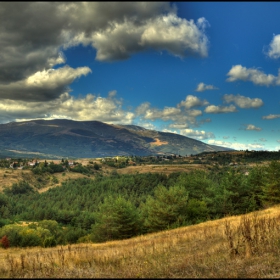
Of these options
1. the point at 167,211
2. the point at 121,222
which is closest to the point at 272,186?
the point at 167,211

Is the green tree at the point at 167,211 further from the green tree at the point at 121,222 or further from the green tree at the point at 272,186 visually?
the green tree at the point at 272,186

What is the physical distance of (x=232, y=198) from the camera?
1944 inches

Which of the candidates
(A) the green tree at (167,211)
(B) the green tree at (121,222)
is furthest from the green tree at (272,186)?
(B) the green tree at (121,222)

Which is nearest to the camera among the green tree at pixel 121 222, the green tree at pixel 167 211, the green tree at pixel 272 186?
the green tree at pixel 167 211

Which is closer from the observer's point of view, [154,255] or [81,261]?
[81,261]

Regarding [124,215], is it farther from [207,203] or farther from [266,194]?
[266,194]

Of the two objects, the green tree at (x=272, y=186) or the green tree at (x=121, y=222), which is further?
the green tree at (x=121, y=222)

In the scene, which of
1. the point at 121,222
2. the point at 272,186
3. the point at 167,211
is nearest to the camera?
the point at 167,211

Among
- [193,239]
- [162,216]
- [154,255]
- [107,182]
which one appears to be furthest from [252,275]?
[107,182]

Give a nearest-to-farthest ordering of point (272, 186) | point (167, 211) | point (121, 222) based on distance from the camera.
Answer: point (167, 211)
point (272, 186)
point (121, 222)

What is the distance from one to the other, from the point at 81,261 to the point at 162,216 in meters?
38.4

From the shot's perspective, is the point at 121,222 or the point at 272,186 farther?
the point at 121,222

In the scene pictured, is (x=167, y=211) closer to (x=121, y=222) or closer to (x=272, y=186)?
(x=121, y=222)

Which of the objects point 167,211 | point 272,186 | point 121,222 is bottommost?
point 121,222
